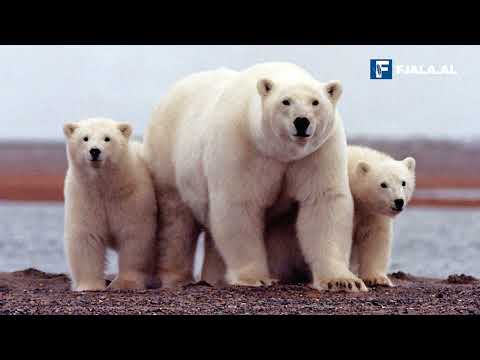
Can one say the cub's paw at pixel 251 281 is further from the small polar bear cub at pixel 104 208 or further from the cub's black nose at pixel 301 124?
the cub's black nose at pixel 301 124

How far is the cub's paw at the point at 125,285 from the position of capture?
28.7 feet

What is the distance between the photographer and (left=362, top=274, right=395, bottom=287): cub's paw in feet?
27.8

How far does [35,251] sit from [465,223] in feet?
22.3

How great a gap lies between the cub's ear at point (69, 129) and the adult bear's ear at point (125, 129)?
0.35 metres

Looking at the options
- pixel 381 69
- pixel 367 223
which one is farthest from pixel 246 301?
pixel 381 69

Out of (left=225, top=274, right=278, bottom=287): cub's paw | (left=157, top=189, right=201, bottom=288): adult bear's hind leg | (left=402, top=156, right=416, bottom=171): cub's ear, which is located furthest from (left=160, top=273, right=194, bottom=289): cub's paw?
(left=402, top=156, right=416, bottom=171): cub's ear

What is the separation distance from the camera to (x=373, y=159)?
28.4ft

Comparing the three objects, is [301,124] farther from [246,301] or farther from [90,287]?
[90,287]

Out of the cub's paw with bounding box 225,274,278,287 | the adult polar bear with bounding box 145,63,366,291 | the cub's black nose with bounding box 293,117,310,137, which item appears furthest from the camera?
the cub's paw with bounding box 225,274,278,287

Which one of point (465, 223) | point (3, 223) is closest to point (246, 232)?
point (3, 223)

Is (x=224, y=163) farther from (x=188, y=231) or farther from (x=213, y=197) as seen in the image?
(x=188, y=231)

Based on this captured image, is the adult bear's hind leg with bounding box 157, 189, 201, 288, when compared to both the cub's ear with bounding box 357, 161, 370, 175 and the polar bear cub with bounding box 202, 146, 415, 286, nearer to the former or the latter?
the polar bear cub with bounding box 202, 146, 415, 286

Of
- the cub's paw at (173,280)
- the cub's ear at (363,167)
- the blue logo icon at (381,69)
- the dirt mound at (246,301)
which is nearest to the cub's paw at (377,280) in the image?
the dirt mound at (246,301)
